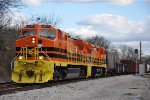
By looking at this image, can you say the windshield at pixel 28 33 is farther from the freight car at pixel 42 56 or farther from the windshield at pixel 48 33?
the windshield at pixel 48 33

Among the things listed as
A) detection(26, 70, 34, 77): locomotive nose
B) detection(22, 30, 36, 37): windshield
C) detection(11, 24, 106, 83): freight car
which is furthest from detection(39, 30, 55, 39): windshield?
detection(26, 70, 34, 77): locomotive nose

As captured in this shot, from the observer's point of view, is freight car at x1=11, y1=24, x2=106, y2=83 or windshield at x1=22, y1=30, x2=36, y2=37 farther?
windshield at x1=22, y1=30, x2=36, y2=37

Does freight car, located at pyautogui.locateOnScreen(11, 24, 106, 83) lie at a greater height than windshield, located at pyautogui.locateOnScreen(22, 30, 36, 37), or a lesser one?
lesser

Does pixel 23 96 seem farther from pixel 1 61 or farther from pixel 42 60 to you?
pixel 1 61

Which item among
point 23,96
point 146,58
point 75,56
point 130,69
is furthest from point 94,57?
point 146,58

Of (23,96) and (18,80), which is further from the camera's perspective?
(18,80)

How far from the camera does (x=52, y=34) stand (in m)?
23.0

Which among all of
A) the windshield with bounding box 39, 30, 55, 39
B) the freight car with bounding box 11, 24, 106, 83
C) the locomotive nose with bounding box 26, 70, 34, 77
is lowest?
the locomotive nose with bounding box 26, 70, 34, 77

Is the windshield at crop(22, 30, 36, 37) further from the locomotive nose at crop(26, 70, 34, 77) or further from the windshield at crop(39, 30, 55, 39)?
the locomotive nose at crop(26, 70, 34, 77)

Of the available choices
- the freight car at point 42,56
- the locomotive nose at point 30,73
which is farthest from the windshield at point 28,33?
the locomotive nose at point 30,73

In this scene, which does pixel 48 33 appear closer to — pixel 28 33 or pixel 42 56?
pixel 28 33

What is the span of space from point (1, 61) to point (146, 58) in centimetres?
15619

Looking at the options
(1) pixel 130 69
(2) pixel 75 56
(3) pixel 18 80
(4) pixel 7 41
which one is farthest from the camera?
(1) pixel 130 69

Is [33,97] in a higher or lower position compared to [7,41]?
lower
